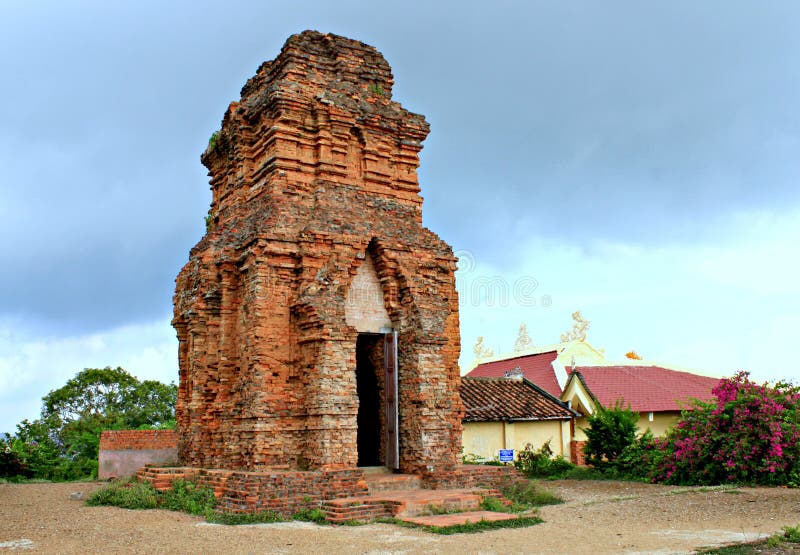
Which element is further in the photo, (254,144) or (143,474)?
(254,144)

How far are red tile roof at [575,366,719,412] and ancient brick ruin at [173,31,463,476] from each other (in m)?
10.9

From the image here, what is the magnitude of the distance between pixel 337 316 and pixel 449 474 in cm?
321

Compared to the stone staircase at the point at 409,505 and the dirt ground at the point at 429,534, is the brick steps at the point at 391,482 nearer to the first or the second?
the stone staircase at the point at 409,505

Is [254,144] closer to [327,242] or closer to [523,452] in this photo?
[327,242]

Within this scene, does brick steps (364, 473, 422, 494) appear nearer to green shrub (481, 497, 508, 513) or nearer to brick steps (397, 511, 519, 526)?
green shrub (481, 497, 508, 513)

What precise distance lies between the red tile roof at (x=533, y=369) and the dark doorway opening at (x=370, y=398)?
8.57 metres

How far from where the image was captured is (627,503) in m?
12.2

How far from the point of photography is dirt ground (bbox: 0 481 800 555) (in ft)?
26.9

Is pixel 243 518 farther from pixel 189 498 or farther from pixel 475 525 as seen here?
pixel 475 525

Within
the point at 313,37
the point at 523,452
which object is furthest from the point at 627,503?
the point at 313,37

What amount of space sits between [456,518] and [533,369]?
1600cm

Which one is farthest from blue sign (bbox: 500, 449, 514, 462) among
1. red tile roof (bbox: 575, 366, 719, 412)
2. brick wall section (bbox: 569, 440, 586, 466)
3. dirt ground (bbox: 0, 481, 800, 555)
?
red tile roof (bbox: 575, 366, 719, 412)

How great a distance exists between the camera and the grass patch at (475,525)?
30.3 ft

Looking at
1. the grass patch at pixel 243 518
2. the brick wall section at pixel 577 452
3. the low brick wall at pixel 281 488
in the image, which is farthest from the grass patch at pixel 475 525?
the brick wall section at pixel 577 452
